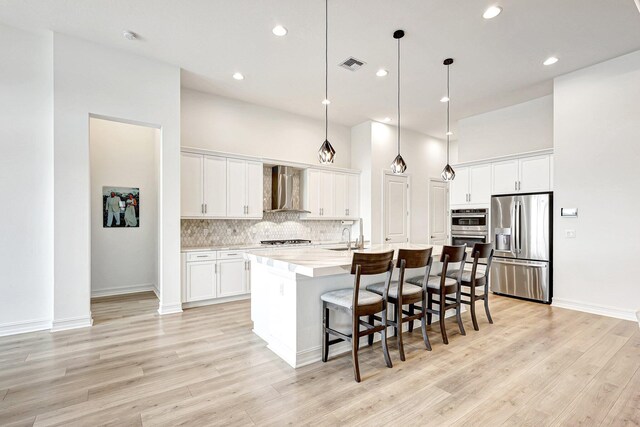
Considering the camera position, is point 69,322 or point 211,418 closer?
point 211,418

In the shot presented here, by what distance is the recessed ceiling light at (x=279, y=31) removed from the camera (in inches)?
134

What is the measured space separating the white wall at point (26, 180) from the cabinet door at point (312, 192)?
381cm

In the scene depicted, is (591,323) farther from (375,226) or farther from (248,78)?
(248,78)

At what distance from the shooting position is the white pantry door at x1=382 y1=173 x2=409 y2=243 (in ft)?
22.4

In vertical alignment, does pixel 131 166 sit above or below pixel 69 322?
above

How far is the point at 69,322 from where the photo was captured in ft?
11.8

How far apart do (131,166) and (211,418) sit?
4915 mm

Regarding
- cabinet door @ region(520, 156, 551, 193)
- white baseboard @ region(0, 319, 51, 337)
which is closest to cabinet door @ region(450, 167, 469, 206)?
cabinet door @ region(520, 156, 551, 193)

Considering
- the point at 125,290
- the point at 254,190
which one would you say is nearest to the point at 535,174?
the point at 254,190

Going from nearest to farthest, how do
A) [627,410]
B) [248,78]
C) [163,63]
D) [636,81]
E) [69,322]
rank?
1. [627,410]
2. [69,322]
3. [636,81]
4. [163,63]
5. [248,78]

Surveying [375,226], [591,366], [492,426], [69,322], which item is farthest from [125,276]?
[591,366]

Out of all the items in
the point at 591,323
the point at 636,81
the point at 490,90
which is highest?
the point at 490,90

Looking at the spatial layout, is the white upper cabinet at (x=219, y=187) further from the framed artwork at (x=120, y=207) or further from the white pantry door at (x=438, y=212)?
the white pantry door at (x=438, y=212)

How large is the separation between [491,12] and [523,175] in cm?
296
